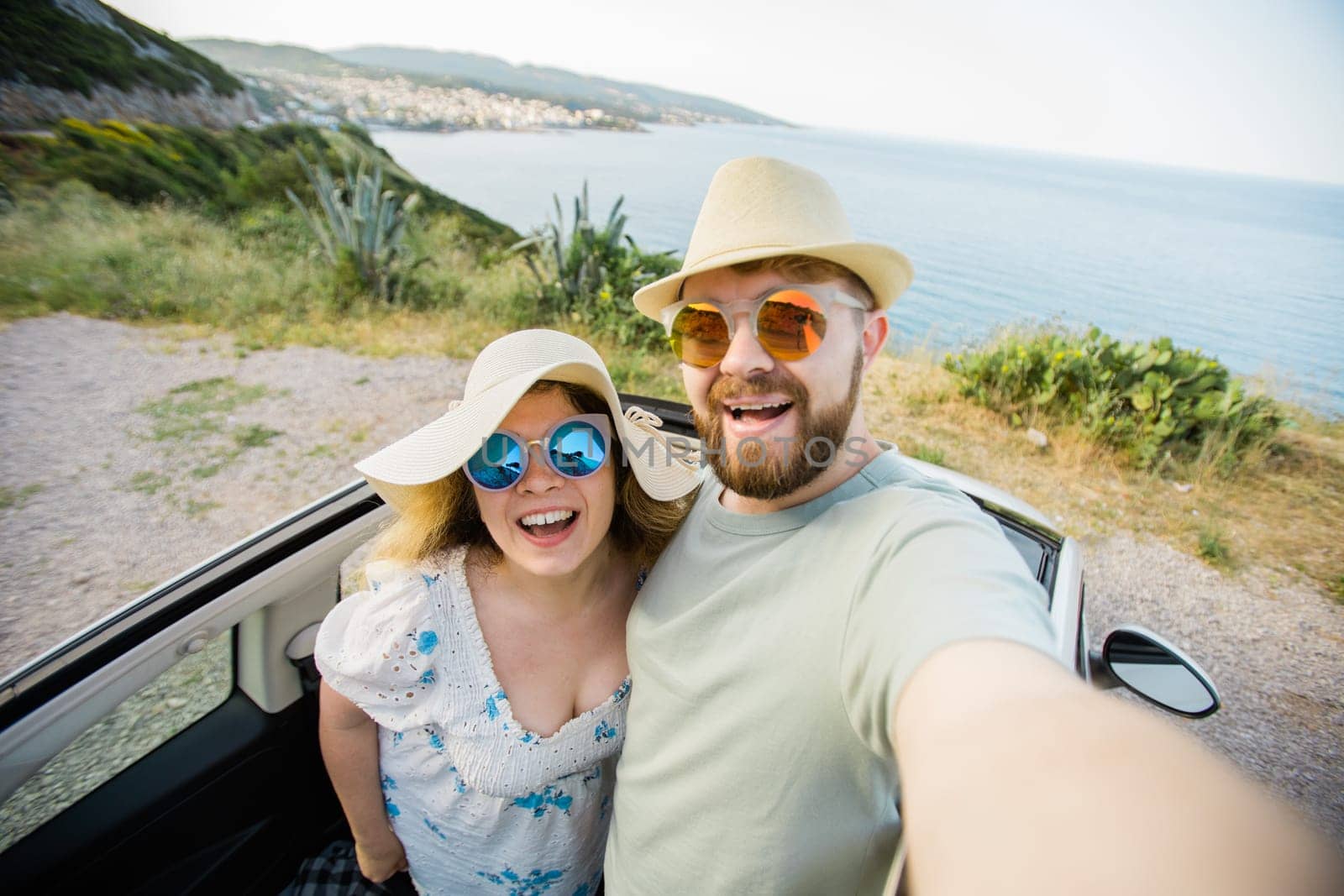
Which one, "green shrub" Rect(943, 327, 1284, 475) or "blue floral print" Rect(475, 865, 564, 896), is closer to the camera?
"blue floral print" Rect(475, 865, 564, 896)

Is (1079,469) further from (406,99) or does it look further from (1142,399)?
(406,99)

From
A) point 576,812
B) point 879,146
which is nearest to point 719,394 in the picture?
point 576,812

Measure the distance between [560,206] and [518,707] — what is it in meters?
7.91

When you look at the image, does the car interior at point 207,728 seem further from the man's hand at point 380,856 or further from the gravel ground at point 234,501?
the gravel ground at point 234,501

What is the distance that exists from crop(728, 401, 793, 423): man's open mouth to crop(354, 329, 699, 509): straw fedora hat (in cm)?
27

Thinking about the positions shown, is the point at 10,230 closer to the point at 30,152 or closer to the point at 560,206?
the point at 30,152

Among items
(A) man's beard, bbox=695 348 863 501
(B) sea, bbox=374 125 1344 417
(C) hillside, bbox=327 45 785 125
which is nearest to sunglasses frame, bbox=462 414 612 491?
(A) man's beard, bbox=695 348 863 501

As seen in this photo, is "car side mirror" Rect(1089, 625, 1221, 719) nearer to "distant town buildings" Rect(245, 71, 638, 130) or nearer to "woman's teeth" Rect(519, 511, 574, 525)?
"woman's teeth" Rect(519, 511, 574, 525)

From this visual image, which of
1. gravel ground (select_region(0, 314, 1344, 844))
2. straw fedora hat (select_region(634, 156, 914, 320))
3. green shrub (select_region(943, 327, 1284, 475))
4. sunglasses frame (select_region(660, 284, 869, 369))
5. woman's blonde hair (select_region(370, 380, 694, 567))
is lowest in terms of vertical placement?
gravel ground (select_region(0, 314, 1344, 844))

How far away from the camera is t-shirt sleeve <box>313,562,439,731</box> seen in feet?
4.21

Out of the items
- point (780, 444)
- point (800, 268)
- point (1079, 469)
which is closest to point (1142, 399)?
point (1079, 469)

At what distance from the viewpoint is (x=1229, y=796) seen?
476mm

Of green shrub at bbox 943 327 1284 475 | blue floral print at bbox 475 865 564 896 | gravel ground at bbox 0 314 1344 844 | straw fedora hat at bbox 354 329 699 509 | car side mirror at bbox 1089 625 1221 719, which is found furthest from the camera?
green shrub at bbox 943 327 1284 475

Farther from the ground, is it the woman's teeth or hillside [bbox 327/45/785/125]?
hillside [bbox 327/45/785/125]
